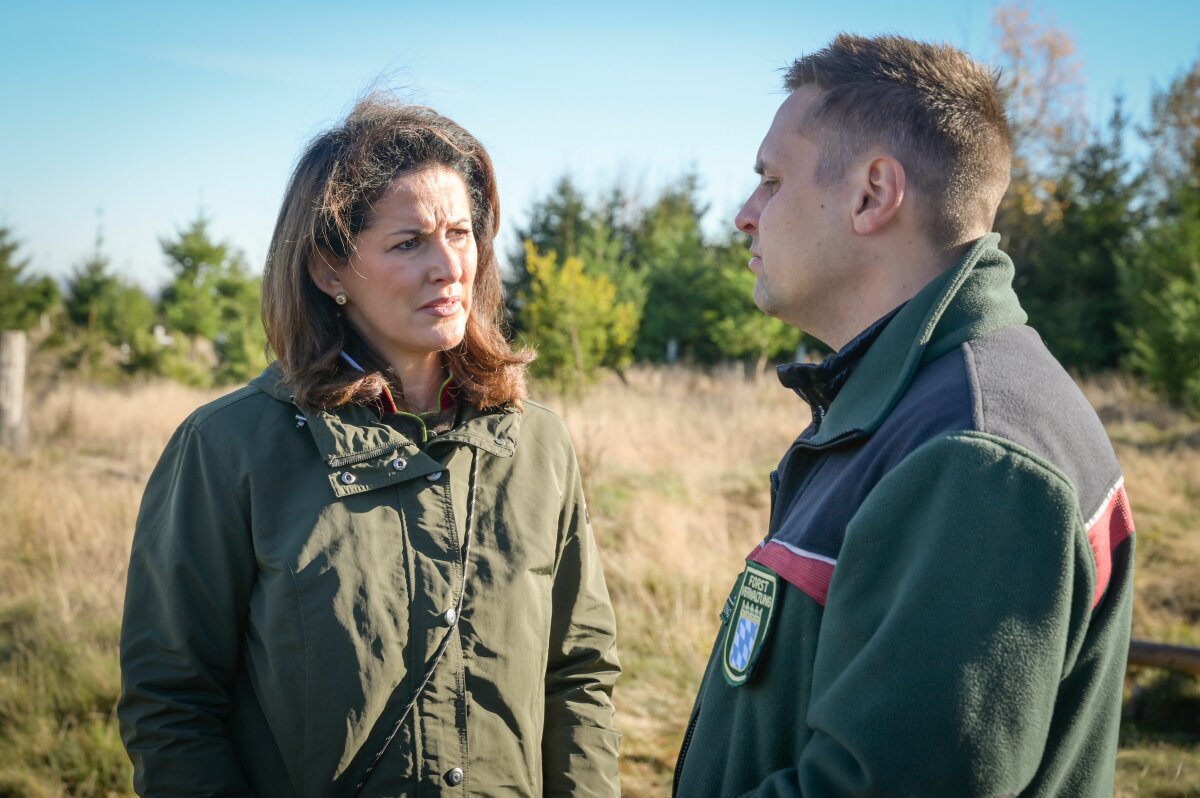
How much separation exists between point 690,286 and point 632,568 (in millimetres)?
17849

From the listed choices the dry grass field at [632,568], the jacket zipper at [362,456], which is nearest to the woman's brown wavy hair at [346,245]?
the jacket zipper at [362,456]

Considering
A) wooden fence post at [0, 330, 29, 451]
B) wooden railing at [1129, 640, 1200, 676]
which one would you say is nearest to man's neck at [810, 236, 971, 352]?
wooden railing at [1129, 640, 1200, 676]

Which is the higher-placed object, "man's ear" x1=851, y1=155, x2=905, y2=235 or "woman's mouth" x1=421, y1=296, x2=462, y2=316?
"man's ear" x1=851, y1=155, x2=905, y2=235

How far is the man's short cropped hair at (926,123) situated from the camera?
164cm

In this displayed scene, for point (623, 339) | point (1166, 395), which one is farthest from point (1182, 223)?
point (623, 339)

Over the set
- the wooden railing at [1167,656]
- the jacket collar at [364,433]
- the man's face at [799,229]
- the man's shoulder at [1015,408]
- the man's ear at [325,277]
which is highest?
the man's face at [799,229]

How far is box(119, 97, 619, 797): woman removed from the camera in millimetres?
1945

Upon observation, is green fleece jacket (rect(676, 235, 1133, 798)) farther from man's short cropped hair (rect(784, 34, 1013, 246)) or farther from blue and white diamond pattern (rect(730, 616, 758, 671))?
man's short cropped hair (rect(784, 34, 1013, 246))

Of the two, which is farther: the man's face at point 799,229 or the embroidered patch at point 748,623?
the man's face at point 799,229

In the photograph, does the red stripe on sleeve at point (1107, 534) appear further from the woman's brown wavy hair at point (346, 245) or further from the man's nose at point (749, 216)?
the woman's brown wavy hair at point (346, 245)

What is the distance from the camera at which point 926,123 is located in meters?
1.65

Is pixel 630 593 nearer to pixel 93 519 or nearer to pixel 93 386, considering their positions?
pixel 93 519

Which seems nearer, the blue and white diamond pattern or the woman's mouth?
the blue and white diamond pattern

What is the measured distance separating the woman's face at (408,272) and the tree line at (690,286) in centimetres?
1344
